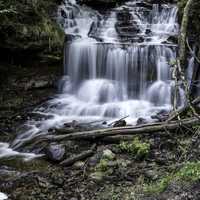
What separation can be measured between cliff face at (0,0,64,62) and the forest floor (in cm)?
316

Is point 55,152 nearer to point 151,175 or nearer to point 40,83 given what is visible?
point 151,175

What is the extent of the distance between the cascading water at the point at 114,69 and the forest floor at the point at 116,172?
2.45 metres

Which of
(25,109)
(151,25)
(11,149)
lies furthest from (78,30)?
(11,149)

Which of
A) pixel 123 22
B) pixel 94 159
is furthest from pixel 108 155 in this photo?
pixel 123 22

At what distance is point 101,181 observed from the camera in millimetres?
A: 7094

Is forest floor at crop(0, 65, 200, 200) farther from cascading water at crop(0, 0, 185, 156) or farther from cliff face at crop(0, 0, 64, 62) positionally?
cliff face at crop(0, 0, 64, 62)

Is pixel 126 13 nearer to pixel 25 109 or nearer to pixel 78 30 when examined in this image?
pixel 78 30

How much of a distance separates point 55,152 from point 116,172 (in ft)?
5.45

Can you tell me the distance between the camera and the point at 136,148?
8.23 meters

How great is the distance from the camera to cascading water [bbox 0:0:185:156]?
470 inches

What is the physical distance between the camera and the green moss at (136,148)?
801 cm

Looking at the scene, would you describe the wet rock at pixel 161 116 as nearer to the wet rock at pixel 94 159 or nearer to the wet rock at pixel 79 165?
the wet rock at pixel 94 159

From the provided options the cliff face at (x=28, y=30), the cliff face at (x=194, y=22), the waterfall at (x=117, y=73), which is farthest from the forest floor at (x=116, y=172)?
the cliff face at (x=194, y=22)

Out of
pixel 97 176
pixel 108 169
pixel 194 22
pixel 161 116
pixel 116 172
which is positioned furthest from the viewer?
pixel 194 22
